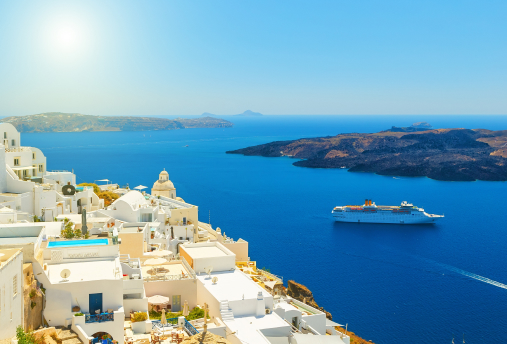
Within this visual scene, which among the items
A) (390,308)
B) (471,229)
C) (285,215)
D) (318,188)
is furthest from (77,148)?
(390,308)

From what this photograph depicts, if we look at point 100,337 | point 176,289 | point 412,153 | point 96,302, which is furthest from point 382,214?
point 412,153

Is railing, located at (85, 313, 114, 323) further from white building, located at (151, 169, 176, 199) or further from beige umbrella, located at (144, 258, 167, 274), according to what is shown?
white building, located at (151, 169, 176, 199)

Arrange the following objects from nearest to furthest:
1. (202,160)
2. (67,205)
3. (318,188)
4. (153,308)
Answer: (153,308) → (67,205) → (318,188) → (202,160)

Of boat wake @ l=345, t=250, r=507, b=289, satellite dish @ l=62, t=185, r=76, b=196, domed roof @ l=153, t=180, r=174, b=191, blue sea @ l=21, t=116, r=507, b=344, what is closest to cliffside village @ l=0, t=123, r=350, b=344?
satellite dish @ l=62, t=185, r=76, b=196

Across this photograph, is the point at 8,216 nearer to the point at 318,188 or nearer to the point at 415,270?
the point at 415,270

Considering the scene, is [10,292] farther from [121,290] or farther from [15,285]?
[121,290]

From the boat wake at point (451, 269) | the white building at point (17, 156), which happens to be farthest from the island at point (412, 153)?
the white building at point (17, 156)
